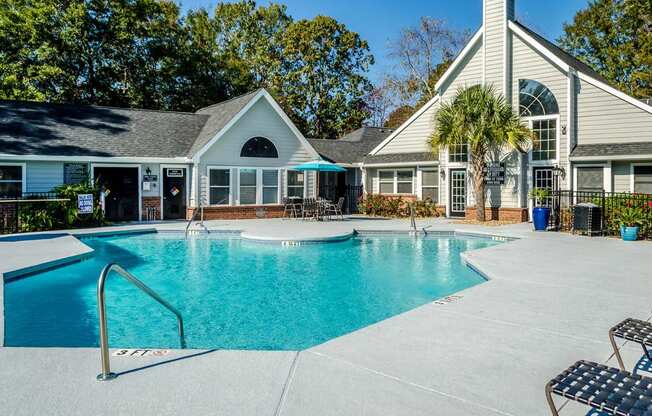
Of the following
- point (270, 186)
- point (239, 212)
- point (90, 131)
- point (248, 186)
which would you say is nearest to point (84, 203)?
point (90, 131)

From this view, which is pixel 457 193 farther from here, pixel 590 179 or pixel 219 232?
pixel 219 232

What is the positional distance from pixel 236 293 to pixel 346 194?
58.3ft

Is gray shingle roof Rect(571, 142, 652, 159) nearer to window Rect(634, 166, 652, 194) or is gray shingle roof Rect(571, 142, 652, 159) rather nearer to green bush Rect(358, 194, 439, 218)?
window Rect(634, 166, 652, 194)

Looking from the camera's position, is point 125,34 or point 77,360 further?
point 125,34

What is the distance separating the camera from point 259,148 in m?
21.4

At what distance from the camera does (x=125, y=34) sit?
28.7m

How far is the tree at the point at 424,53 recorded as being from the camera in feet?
118

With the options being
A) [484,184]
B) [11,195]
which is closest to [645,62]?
[484,184]

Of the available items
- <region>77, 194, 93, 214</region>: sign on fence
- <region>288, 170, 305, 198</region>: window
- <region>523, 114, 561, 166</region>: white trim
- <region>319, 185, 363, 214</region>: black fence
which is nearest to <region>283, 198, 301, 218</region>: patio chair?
<region>288, 170, 305, 198</region>: window

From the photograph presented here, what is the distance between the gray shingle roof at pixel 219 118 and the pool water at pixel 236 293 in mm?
7787

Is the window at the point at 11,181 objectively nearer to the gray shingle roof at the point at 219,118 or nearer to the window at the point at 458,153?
the gray shingle roof at the point at 219,118

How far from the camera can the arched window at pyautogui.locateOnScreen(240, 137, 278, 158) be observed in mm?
21016

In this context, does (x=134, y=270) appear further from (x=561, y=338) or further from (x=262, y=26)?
(x=262, y=26)

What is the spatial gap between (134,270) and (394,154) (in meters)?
15.6
